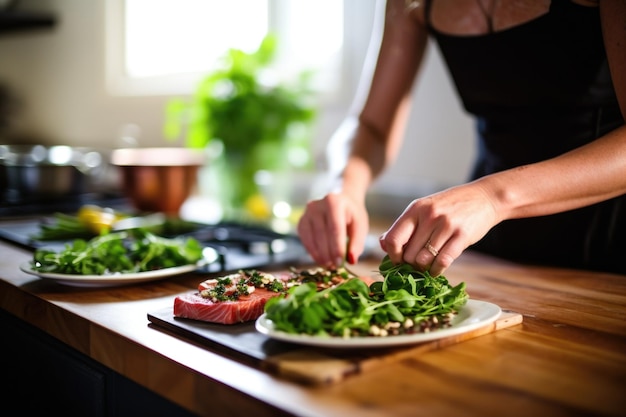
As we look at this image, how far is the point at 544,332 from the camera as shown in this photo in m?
0.86

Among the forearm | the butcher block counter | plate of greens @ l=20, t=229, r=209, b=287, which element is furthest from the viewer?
plate of greens @ l=20, t=229, r=209, b=287

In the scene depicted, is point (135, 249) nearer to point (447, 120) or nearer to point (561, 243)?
point (561, 243)

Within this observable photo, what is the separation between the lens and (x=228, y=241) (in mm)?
1501

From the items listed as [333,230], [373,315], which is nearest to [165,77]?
[333,230]

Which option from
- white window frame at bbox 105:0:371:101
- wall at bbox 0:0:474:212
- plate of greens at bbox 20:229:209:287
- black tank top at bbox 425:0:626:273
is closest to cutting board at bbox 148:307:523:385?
plate of greens at bbox 20:229:209:287

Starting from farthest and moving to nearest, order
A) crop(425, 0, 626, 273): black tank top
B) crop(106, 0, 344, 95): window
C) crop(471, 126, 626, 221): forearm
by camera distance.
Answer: crop(106, 0, 344, 95): window → crop(425, 0, 626, 273): black tank top → crop(471, 126, 626, 221): forearm

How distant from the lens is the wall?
6.94 ft

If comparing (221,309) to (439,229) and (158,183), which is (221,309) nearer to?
(439,229)

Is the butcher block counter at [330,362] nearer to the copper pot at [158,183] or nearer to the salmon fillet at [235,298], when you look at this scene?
the salmon fillet at [235,298]

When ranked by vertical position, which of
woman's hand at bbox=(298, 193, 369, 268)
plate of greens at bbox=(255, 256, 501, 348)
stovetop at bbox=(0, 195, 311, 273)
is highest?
woman's hand at bbox=(298, 193, 369, 268)

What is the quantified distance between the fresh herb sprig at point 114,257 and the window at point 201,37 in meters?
1.33

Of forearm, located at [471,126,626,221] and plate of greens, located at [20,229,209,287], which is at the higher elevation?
forearm, located at [471,126,626,221]

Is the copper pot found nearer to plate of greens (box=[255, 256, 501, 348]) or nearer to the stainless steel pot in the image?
the stainless steel pot

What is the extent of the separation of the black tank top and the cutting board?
49 centimetres
